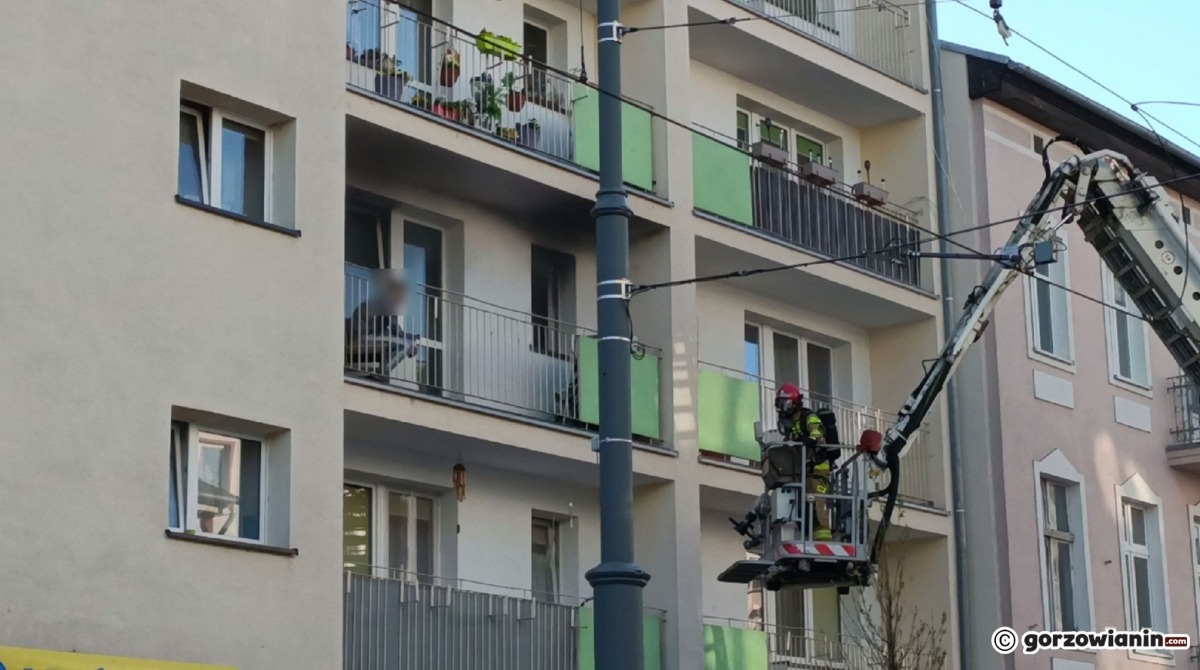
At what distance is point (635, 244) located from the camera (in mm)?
23047

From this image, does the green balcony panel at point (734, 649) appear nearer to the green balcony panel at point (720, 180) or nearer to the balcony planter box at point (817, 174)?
the green balcony panel at point (720, 180)

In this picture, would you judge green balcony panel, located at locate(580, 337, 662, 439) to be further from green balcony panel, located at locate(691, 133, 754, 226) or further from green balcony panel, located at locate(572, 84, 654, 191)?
green balcony panel, located at locate(691, 133, 754, 226)

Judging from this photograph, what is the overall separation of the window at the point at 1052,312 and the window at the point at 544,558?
8.72m

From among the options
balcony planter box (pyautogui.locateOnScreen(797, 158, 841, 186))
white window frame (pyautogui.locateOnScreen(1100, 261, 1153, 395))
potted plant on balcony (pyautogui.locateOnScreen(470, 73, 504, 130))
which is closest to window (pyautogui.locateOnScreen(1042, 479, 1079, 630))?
white window frame (pyautogui.locateOnScreen(1100, 261, 1153, 395))

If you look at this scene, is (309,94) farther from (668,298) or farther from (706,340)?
(706,340)

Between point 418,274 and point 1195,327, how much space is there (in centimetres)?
801

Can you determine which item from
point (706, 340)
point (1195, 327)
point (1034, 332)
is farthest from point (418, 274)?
point (1034, 332)

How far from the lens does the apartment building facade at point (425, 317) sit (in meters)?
15.9

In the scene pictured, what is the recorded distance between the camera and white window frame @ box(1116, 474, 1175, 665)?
94.1 feet

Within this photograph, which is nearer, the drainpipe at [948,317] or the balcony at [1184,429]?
the drainpipe at [948,317]

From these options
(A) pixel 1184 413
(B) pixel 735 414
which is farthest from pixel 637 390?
(A) pixel 1184 413

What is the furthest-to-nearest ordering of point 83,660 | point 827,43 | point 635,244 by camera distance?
point 827,43, point 635,244, point 83,660

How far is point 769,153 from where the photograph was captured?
82.5 feet

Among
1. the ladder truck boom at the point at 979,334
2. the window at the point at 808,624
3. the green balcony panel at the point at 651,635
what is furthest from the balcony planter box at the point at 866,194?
the green balcony panel at the point at 651,635
